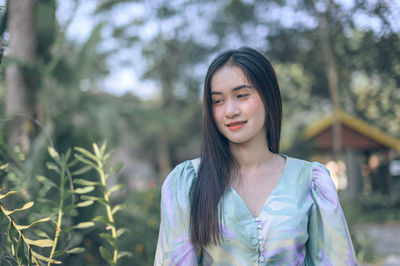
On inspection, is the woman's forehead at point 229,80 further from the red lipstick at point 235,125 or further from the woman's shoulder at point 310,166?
the woman's shoulder at point 310,166

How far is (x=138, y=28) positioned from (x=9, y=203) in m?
11.3

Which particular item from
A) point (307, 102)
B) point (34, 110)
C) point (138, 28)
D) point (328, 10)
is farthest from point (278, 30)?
point (34, 110)

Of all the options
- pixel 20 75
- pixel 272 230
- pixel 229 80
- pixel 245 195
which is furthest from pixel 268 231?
pixel 20 75

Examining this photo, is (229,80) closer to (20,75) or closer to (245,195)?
(245,195)

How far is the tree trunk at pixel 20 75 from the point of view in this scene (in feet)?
8.84

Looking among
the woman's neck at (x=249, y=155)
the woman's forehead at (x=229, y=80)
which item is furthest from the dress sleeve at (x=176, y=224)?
the woman's forehead at (x=229, y=80)

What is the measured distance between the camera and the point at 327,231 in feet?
4.59

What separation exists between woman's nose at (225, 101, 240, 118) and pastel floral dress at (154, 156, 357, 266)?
0.97 ft

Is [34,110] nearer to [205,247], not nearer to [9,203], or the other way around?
[9,203]

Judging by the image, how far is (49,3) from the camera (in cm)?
317

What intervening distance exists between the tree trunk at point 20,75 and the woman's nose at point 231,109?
1720 mm

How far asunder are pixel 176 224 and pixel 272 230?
0.36m

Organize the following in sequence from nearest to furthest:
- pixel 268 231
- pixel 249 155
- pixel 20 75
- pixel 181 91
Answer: pixel 268 231
pixel 249 155
pixel 20 75
pixel 181 91

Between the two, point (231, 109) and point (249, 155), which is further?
point (249, 155)
